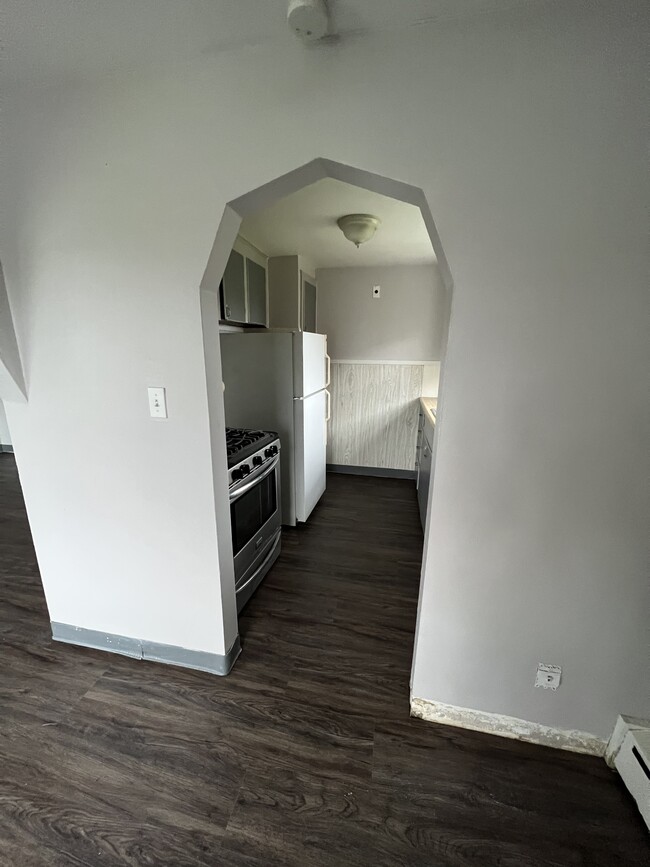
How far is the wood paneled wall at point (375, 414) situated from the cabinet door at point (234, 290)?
1.62 m

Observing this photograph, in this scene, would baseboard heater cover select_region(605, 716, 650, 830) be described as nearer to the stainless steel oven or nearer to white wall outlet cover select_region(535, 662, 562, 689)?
white wall outlet cover select_region(535, 662, 562, 689)

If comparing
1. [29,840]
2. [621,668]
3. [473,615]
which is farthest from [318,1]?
[29,840]

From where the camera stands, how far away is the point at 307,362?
275 centimetres

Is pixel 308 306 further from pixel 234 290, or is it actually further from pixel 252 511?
pixel 252 511

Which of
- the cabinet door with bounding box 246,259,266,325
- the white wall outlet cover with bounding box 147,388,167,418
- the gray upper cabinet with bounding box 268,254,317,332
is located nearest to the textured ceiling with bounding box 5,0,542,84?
the white wall outlet cover with bounding box 147,388,167,418

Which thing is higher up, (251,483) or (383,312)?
(383,312)

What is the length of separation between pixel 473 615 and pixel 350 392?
3.08 metres

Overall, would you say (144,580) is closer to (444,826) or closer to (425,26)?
(444,826)

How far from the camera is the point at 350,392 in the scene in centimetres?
412

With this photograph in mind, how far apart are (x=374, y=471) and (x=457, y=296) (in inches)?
130

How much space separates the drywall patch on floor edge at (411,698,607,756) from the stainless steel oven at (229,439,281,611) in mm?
1056

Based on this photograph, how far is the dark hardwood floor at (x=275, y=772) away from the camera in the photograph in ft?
3.45

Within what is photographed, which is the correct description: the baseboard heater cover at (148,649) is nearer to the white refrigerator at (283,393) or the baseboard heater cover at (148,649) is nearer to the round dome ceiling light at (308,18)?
the white refrigerator at (283,393)

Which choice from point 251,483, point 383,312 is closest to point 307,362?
point 251,483
